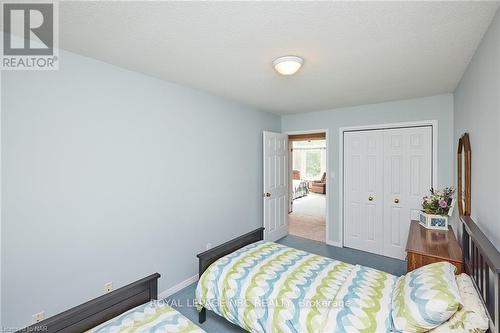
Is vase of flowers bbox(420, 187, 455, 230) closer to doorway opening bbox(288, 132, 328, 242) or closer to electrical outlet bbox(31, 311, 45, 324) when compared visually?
doorway opening bbox(288, 132, 328, 242)

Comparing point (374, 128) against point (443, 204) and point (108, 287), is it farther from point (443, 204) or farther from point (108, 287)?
point (108, 287)

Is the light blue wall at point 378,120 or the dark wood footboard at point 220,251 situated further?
the light blue wall at point 378,120

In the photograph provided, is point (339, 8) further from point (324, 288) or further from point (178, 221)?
point (178, 221)

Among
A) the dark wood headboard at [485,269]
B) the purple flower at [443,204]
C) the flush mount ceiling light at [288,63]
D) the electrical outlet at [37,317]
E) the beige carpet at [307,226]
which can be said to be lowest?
the beige carpet at [307,226]

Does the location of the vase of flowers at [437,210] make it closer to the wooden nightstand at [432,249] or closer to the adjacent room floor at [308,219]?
the wooden nightstand at [432,249]

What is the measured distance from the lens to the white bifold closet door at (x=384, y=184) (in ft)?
11.0

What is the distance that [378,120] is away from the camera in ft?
11.8

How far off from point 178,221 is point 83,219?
96 centimetres

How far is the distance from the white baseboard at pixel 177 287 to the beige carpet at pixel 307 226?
92.6 inches

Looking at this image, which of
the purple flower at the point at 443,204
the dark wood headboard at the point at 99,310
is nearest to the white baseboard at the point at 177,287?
the dark wood headboard at the point at 99,310

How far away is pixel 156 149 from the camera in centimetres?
251

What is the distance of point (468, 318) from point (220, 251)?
185 centimetres


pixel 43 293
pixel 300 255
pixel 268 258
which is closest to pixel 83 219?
pixel 43 293

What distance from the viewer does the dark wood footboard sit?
2188mm
